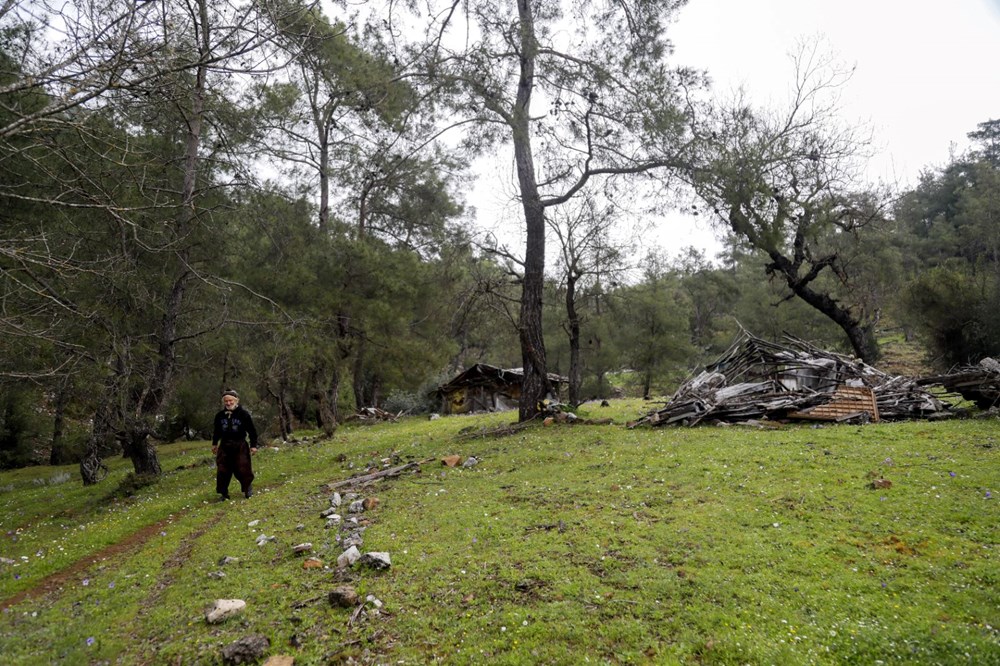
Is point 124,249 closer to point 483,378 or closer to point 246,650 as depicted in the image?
point 246,650

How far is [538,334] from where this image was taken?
15.2m

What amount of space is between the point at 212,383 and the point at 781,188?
20.1 metres

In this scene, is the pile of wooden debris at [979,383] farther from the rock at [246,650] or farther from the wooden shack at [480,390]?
the wooden shack at [480,390]

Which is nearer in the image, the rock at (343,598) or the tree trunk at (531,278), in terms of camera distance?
the rock at (343,598)

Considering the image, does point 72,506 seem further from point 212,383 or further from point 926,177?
point 926,177

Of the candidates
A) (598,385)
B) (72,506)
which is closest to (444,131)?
(72,506)

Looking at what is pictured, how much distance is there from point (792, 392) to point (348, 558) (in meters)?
11.3

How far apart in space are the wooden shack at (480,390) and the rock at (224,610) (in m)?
27.9

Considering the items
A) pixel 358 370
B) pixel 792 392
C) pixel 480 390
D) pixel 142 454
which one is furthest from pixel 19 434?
pixel 792 392

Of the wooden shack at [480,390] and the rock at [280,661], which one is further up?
the wooden shack at [480,390]

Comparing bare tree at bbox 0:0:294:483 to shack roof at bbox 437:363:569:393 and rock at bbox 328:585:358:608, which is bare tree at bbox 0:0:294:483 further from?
shack roof at bbox 437:363:569:393

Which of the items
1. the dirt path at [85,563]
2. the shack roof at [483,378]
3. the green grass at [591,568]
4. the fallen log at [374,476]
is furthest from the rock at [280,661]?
the shack roof at [483,378]

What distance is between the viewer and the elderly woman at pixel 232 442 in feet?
31.5

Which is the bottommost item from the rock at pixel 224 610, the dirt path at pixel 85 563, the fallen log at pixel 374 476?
the dirt path at pixel 85 563
